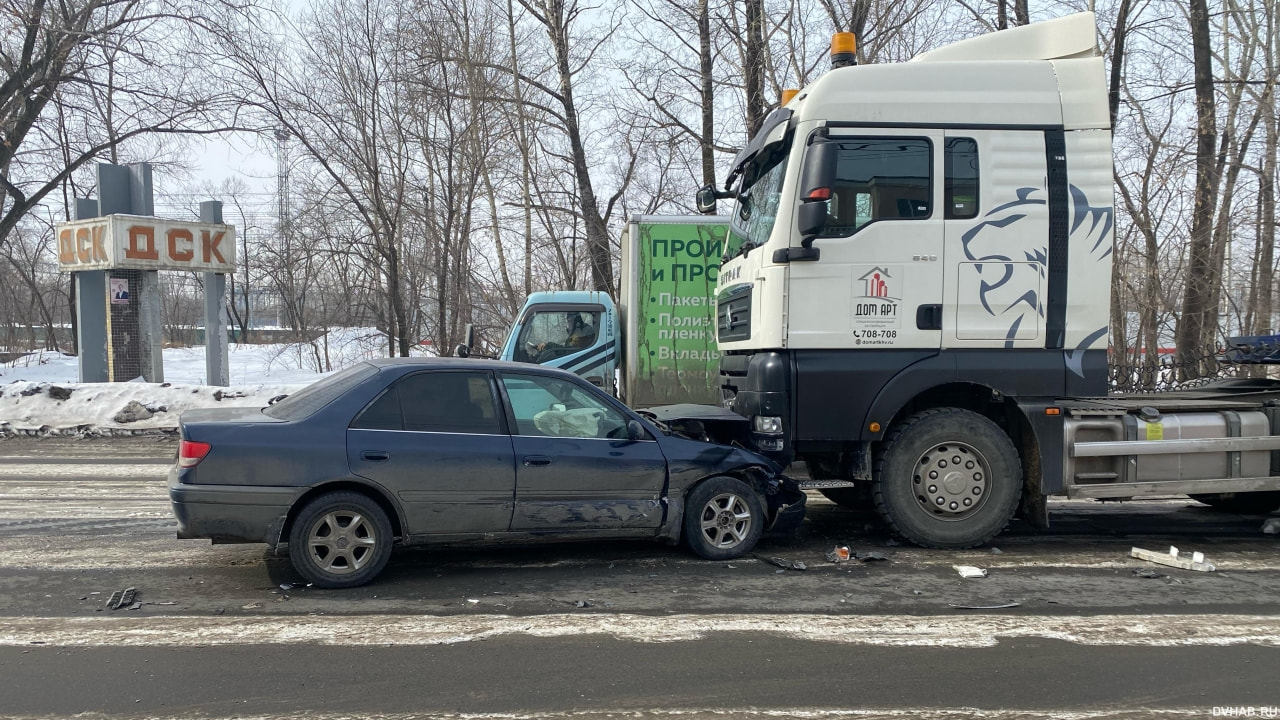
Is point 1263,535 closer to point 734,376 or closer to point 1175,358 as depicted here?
point 734,376

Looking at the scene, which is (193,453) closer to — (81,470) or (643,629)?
(643,629)

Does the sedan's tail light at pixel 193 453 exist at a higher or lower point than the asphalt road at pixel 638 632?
higher

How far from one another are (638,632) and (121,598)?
3257mm

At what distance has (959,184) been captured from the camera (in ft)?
20.8

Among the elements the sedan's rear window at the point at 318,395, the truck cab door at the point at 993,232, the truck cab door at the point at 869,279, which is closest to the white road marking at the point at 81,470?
Result: the sedan's rear window at the point at 318,395

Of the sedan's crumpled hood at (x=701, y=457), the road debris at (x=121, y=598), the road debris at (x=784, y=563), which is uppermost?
the sedan's crumpled hood at (x=701, y=457)

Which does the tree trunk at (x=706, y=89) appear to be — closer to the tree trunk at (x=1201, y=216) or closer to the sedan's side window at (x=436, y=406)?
the tree trunk at (x=1201, y=216)

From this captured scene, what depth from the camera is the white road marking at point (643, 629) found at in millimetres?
4570

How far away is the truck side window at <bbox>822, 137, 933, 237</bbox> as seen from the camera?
20.5 feet

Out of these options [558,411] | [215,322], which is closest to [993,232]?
[558,411]

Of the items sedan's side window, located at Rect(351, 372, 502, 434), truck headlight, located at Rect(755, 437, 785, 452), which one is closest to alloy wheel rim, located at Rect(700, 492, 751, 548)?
truck headlight, located at Rect(755, 437, 785, 452)

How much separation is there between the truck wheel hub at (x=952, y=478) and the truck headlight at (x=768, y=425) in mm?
1171

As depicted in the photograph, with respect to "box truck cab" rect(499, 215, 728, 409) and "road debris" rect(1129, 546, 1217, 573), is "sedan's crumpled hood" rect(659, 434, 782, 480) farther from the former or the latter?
"box truck cab" rect(499, 215, 728, 409)

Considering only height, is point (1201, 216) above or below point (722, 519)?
above
